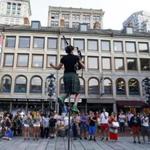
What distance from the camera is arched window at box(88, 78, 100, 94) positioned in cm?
3312

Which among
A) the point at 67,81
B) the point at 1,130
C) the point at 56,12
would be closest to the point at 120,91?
the point at 1,130

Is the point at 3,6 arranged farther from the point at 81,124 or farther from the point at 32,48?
the point at 81,124

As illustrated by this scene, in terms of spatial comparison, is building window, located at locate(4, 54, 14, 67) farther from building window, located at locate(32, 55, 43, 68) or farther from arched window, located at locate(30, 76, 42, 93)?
arched window, located at locate(30, 76, 42, 93)

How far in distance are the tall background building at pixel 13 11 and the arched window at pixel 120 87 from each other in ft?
196

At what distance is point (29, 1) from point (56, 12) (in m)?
17.2

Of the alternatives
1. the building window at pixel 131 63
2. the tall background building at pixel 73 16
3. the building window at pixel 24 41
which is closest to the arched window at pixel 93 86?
the building window at pixel 131 63

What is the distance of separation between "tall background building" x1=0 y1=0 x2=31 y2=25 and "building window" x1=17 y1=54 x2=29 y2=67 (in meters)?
54.0

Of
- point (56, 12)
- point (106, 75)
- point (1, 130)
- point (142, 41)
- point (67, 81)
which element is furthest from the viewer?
point (56, 12)

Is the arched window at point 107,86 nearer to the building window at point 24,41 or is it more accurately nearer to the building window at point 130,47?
the building window at point 130,47

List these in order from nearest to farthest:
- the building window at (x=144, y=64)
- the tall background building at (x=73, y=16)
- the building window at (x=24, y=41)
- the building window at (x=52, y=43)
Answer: the building window at (x=24, y=41), the building window at (x=52, y=43), the building window at (x=144, y=64), the tall background building at (x=73, y=16)

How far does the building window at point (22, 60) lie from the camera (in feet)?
110

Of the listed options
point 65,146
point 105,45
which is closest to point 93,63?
point 105,45

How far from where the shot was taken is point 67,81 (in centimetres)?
Answer: 530

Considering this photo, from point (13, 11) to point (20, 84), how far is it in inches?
2441
